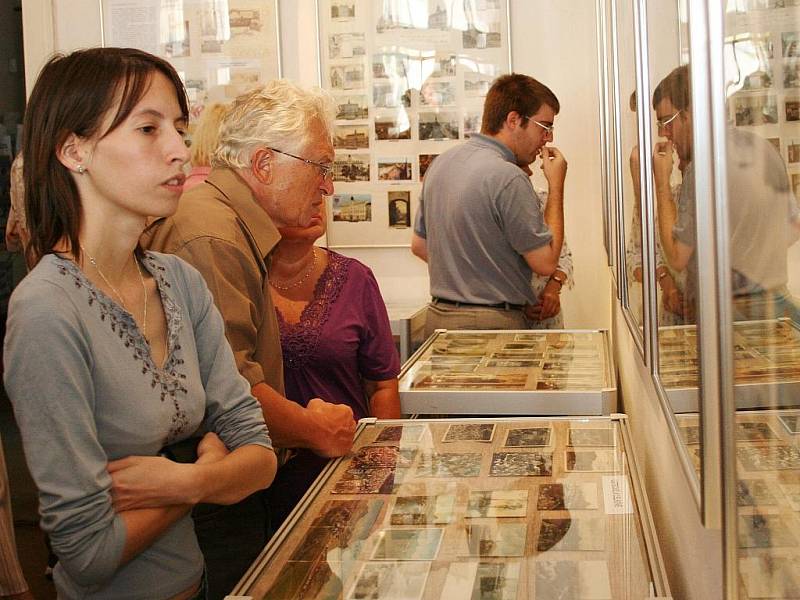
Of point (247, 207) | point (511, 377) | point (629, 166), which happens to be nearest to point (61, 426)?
point (247, 207)

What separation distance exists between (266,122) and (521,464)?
3.29 feet

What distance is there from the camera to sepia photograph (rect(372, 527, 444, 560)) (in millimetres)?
1547

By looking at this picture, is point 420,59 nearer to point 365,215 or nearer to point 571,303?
point 365,215

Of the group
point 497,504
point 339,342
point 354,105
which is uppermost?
point 354,105

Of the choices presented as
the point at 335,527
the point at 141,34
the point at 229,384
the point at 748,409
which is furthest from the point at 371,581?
the point at 141,34

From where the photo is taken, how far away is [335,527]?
171cm

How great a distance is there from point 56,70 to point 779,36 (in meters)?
1.29

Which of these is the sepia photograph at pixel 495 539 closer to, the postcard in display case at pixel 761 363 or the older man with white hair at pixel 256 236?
the postcard in display case at pixel 761 363

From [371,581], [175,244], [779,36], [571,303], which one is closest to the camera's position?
[779,36]

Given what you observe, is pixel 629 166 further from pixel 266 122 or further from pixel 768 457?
pixel 768 457

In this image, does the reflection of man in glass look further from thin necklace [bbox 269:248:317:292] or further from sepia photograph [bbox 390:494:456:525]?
thin necklace [bbox 269:248:317:292]

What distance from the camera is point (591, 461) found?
207 cm

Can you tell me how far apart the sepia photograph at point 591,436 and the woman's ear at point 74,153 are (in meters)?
1.19

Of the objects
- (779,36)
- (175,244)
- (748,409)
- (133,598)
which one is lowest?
(133,598)
